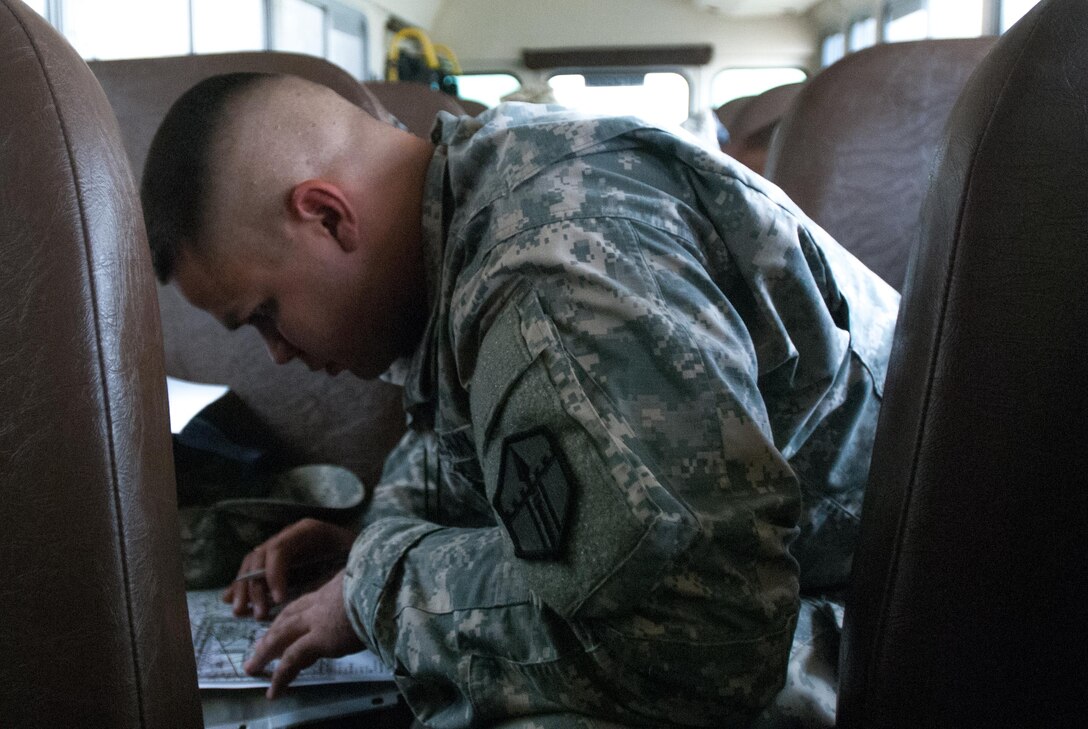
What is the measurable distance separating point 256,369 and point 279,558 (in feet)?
1.40

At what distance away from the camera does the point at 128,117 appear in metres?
1.48

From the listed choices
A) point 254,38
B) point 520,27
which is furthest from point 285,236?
point 520,27

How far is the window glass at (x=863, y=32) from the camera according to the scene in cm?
656

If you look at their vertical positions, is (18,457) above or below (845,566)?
above

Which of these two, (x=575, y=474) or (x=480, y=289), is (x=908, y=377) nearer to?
(x=575, y=474)

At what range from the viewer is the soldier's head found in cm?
96

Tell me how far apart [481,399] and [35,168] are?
0.35 metres

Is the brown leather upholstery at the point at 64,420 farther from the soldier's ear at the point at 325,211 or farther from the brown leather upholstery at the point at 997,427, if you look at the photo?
the brown leather upholstery at the point at 997,427

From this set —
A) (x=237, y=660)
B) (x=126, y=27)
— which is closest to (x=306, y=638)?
(x=237, y=660)

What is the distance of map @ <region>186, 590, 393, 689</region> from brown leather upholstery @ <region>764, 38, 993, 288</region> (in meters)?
0.86

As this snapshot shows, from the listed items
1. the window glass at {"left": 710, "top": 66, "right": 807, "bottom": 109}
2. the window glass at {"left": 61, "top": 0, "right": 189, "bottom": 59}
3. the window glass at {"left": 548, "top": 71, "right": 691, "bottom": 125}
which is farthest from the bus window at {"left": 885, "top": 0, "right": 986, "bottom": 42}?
the window glass at {"left": 61, "top": 0, "right": 189, "bottom": 59}

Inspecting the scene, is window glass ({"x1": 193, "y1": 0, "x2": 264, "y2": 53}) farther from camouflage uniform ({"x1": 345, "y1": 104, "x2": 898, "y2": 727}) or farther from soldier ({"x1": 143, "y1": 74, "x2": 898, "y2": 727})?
camouflage uniform ({"x1": 345, "y1": 104, "x2": 898, "y2": 727})

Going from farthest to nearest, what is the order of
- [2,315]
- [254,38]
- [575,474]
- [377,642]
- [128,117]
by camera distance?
1. [254,38]
2. [128,117]
3. [377,642]
4. [575,474]
5. [2,315]

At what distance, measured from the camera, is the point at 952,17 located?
502cm
